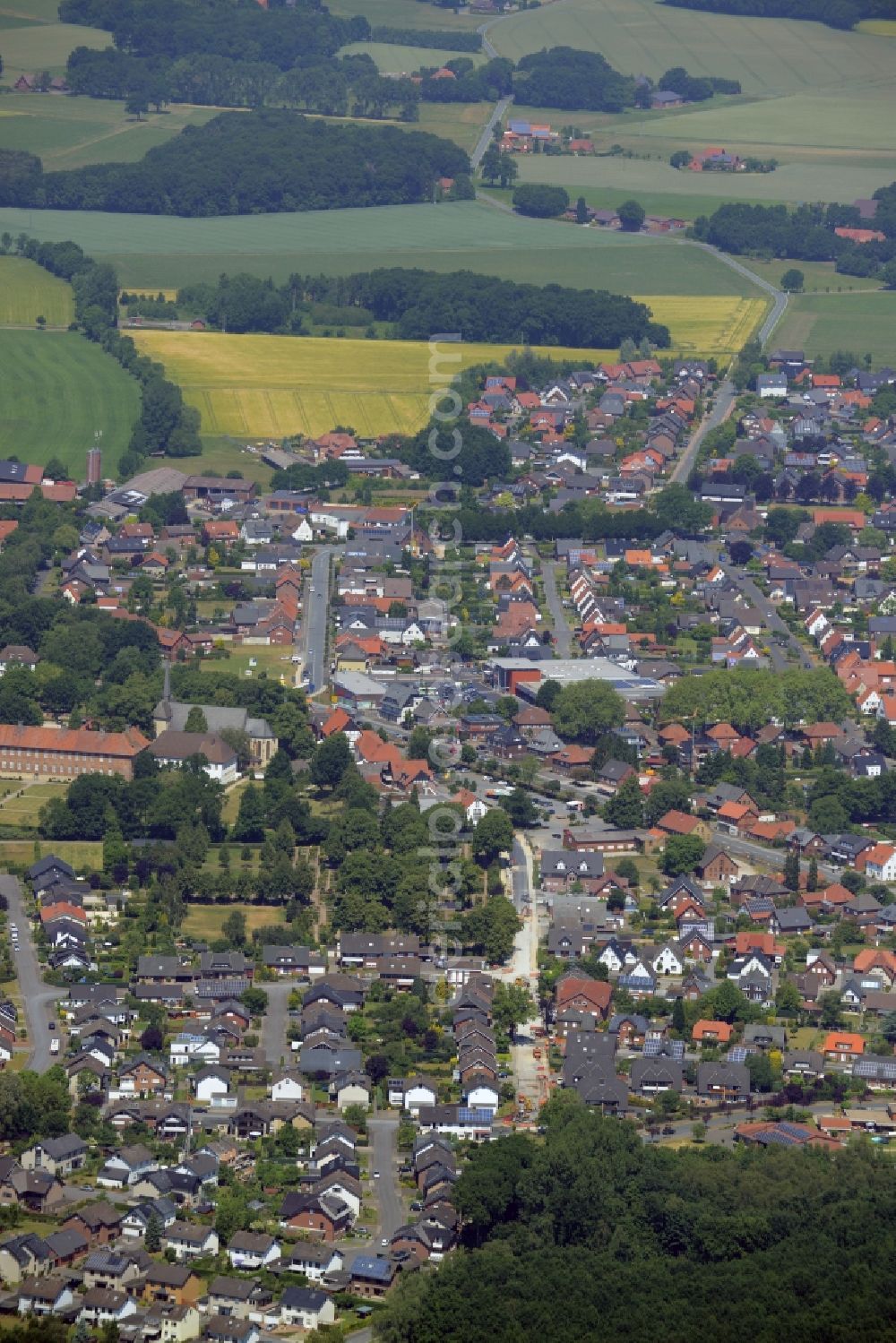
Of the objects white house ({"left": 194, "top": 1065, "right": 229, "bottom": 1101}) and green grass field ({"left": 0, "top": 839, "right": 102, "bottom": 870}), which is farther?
green grass field ({"left": 0, "top": 839, "right": 102, "bottom": 870})

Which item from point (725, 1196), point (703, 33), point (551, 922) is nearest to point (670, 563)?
point (551, 922)

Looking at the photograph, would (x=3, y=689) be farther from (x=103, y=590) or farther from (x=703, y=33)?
(x=703, y=33)

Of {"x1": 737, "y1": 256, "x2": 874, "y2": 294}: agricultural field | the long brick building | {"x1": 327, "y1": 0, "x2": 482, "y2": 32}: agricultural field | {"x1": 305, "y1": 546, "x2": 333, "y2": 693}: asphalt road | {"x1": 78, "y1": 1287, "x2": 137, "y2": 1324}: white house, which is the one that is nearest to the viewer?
{"x1": 78, "y1": 1287, "x2": 137, "y2": 1324}: white house

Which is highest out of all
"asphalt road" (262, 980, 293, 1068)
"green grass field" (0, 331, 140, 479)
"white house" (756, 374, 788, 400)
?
"asphalt road" (262, 980, 293, 1068)

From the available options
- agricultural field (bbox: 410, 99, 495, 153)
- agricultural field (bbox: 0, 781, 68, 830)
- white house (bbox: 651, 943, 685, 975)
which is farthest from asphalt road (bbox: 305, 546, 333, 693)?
agricultural field (bbox: 410, 99, 495, 153)

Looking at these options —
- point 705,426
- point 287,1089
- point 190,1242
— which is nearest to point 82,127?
point 705,426

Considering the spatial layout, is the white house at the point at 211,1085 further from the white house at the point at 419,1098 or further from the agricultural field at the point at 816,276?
the agricultural field at the point at 816,276

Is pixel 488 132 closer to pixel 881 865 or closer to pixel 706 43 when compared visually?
pixel 706 43

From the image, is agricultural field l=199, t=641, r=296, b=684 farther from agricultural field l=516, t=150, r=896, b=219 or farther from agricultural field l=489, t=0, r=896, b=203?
agricultural field l=489, t=0, r=896, b=203
